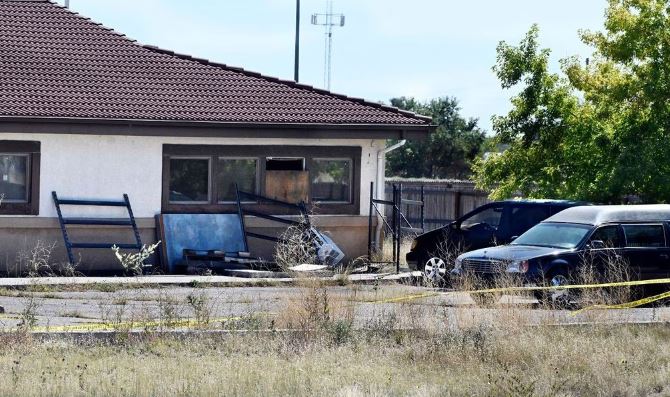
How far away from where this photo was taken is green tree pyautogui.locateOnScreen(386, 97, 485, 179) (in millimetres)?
64438

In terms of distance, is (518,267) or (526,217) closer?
(518,267)

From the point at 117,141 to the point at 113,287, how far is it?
14.3 feet

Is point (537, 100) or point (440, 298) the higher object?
point (537, 100)

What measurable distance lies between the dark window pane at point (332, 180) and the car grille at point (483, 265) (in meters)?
7.05

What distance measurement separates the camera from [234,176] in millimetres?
26578

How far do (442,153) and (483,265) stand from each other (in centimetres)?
4487

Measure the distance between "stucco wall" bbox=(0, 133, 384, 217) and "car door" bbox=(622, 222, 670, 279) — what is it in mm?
9077

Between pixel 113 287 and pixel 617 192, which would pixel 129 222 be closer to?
pixel 113 287

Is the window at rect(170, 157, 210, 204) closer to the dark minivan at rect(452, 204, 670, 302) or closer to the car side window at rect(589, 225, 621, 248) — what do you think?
the dark minivan at rect(452, 204, 670, 302)

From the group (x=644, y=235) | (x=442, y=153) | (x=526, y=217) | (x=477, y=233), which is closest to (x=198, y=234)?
(x=477, y=233)

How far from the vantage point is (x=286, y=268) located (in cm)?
2334

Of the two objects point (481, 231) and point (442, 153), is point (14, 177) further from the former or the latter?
point (442, 153)

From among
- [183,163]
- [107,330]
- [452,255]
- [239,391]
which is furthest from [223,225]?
[239,391]

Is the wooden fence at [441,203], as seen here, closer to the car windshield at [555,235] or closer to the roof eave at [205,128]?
the roof eave at [205,128]
